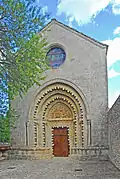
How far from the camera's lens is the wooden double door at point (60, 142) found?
18453 mm

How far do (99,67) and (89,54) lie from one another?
3.60ft

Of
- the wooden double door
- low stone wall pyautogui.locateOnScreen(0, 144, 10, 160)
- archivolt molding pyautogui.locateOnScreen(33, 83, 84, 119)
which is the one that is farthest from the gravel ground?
Result: the wooden double door

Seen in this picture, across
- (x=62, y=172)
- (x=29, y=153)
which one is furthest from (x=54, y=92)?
(x=62, y=172)

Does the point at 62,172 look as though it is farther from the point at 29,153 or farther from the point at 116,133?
the point at 29,153

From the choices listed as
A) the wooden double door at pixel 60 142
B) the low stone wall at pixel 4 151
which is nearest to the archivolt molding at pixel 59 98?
the wooden double door at pixel 60 142

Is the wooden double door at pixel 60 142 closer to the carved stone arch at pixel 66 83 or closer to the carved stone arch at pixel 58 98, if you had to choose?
the carved stone arch at pixel 58 98

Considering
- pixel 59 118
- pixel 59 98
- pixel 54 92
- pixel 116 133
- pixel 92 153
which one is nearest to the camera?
pixel 116 133

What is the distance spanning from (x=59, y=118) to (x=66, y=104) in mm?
1069

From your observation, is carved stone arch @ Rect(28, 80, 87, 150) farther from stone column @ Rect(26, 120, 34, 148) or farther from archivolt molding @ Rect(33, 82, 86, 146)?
stone column @ Rect(26, 120, 34, 148)

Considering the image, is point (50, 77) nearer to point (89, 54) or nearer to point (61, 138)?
point (89, 54)

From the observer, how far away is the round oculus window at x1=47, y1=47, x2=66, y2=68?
18.3m

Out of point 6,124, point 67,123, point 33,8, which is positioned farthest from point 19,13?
point 67,123

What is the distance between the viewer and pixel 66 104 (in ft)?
60.8

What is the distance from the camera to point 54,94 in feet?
59.9
